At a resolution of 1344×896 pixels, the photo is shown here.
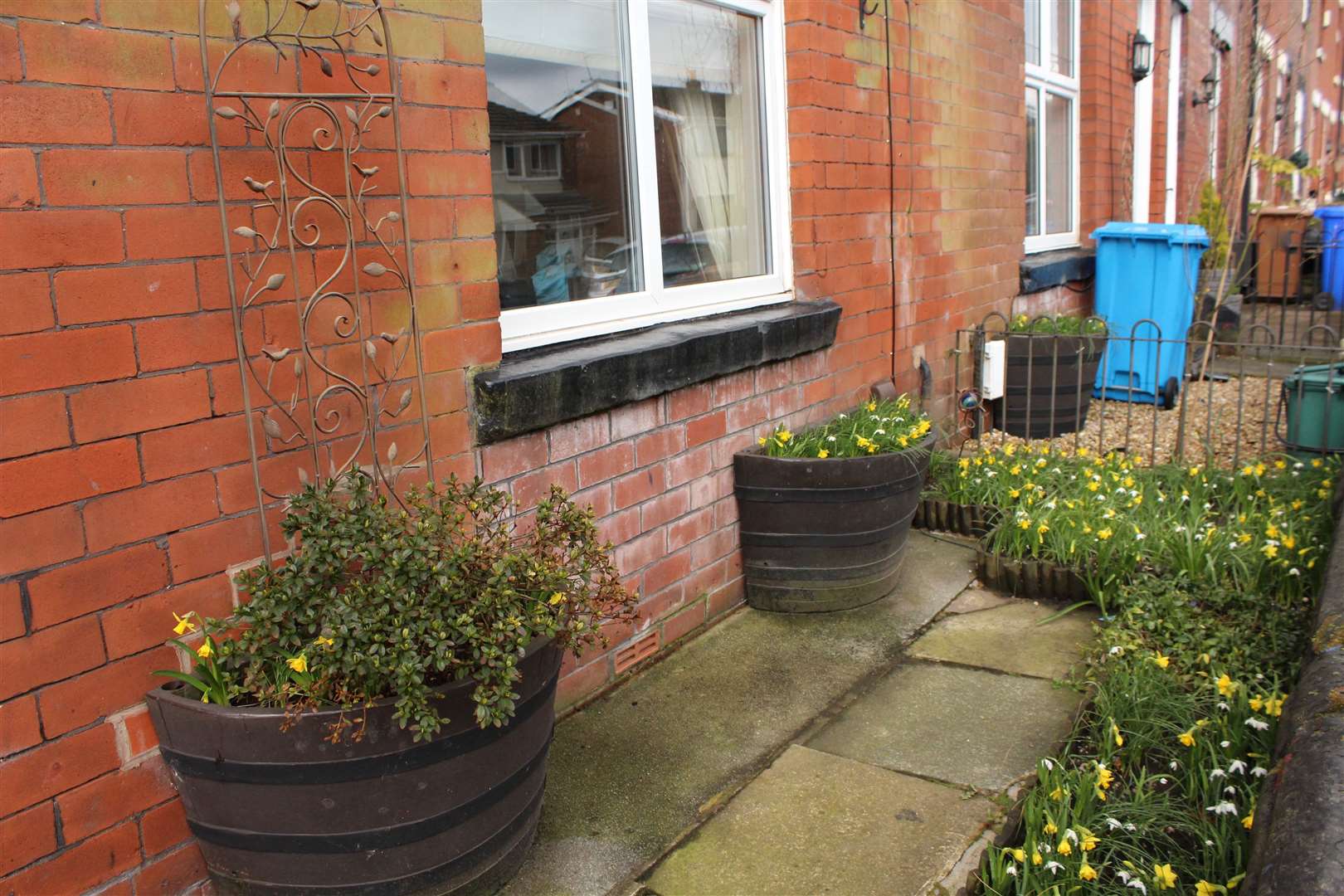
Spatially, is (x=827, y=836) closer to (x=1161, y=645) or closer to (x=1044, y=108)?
(x=1161, y=645)

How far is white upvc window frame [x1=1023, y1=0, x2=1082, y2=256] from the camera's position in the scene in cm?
763

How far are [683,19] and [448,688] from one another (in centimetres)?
286

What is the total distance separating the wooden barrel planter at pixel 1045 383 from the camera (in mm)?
6438

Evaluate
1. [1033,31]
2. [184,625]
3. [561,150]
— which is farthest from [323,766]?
[1033,31]

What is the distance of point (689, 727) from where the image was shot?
311cm

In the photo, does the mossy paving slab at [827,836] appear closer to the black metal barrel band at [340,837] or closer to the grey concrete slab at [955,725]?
the grey concrete slab at [955,725]

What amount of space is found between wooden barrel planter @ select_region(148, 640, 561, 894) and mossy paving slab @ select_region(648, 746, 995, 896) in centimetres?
53

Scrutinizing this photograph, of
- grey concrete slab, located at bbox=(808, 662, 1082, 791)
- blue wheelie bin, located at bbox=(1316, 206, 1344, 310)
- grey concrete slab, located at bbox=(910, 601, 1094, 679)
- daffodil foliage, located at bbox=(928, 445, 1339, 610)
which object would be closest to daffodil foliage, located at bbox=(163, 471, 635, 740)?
grey concrete slab, located at bbox=(808, 662, 1082, 791)

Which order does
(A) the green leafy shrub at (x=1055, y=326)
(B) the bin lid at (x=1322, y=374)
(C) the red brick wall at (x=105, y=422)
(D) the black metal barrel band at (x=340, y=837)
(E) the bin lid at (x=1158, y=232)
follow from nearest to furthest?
(C) the red brick wall at (x=105, y=422) → (D) the black metal barrel band at (x=340, y=837) → (B) the bin lid at (x=1322, y=374) → (A) the green leafy shrub at (x=1055, y=326) → (E) the bin lid at (x=1158, y=232)

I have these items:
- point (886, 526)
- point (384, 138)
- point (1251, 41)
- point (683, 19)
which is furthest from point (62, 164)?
point (1251, 41)

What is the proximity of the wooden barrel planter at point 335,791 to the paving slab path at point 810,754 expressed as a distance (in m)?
0.35

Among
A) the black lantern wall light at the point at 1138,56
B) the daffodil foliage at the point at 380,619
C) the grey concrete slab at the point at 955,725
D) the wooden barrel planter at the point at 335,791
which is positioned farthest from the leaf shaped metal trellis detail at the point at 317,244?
the black lantern wall light at the point at 1138,56

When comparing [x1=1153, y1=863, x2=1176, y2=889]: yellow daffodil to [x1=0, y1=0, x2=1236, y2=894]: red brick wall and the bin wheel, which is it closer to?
[x1=0, y1=0, x2=1236, y2=894]: red brick wall

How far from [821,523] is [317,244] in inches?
84.2
